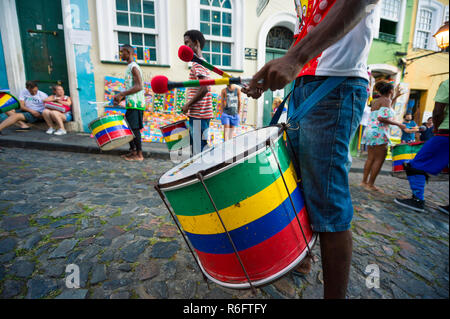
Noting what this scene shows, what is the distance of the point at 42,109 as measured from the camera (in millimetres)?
5906

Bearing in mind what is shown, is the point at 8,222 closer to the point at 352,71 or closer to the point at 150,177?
the point at 150,177

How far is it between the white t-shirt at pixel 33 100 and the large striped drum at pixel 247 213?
6.95 m

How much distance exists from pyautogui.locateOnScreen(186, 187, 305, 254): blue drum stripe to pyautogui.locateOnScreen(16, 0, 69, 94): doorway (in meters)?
7.65

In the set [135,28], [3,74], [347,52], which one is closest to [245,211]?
[347,52]

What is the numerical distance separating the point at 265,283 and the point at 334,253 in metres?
0.36

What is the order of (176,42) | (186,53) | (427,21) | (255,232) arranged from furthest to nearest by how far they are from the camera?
(427,21) < (176,42) < (186,53) < (255,232)

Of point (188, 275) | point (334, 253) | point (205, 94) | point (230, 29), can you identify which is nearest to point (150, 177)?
point (205, 94)

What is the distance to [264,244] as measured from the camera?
3.04 ft

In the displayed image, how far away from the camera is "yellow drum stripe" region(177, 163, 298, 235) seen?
0.88 metres

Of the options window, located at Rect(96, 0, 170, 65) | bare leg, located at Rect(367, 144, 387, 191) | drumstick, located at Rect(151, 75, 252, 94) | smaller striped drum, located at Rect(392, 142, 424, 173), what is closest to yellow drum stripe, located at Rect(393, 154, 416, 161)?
smaller striped drum, located at Rect(392, 142, 424, 173)

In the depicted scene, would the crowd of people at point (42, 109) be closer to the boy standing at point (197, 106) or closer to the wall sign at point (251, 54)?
the boy standing at point (197, 106)

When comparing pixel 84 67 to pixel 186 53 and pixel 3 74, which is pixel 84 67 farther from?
pixel 186 53

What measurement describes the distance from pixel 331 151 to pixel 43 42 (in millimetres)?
8369
